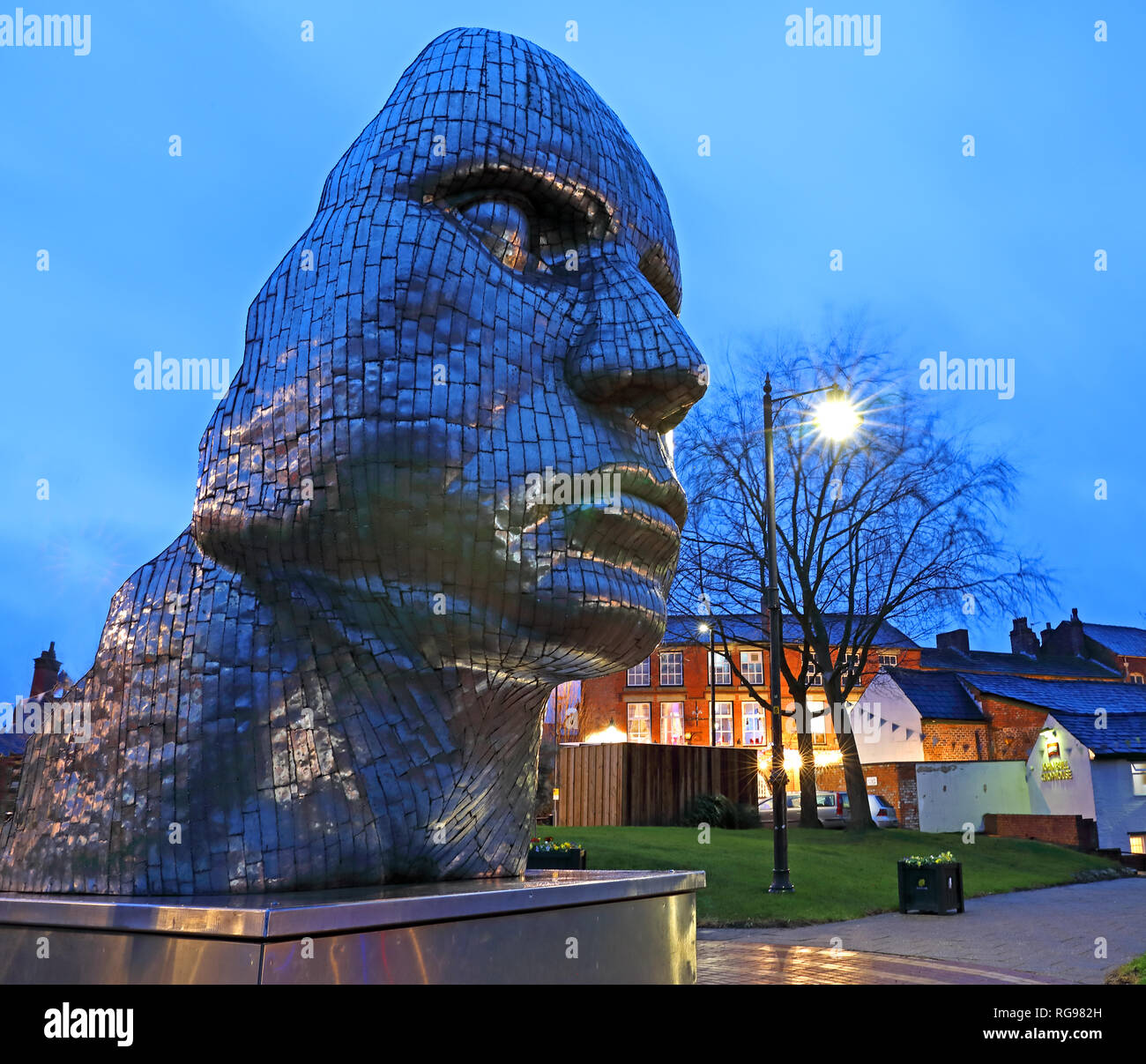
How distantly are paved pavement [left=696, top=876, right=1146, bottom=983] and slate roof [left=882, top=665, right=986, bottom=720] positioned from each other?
19.7m

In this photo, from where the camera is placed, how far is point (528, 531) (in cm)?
196

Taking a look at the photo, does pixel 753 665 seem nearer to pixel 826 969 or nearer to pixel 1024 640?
pixel 1024 640

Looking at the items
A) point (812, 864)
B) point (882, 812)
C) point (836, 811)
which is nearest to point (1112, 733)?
point (882, 812)

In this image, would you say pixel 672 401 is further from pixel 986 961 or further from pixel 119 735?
pixel 986 961

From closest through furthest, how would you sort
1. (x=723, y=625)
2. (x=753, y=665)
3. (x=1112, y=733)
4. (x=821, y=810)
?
(x=723, y=625) < (x=1112, y=733) < (x=821, y=810) < (x=753, y=665)

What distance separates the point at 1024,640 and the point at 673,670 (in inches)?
854

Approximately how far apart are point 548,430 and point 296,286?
67 cm

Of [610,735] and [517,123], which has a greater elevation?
[517,123]

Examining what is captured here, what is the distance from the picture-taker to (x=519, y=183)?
224 cm

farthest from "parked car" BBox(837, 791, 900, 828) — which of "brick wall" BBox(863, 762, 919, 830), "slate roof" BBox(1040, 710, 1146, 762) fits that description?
"slate roof" BBox(1040, 710, 1146, 762)

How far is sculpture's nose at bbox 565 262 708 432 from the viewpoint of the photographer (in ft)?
6.80

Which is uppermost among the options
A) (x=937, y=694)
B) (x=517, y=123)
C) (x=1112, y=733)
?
(x=517, y=123)

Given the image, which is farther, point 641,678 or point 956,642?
point 956,642
